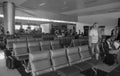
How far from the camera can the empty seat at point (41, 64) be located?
1.90m

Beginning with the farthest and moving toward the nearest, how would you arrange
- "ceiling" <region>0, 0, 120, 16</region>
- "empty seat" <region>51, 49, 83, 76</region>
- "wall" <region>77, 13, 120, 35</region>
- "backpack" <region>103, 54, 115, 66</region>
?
"wall" <region>77, 13, 120, 35</region> < "ceiling" <region>0, 0, 120, 16</region> < "backpack" <region>103, 54, 115, 66</region> < "empty seat" <region>51, 49, 83, 76</region>

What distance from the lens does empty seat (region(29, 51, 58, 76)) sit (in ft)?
6.22

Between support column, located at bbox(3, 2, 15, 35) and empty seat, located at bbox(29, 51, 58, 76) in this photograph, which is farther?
support column, located at bbox(3, 2, 15, 35)

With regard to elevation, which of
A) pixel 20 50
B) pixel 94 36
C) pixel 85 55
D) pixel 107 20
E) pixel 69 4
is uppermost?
pixel 69 4

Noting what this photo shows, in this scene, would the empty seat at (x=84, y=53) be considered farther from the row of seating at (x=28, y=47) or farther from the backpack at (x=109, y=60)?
the row of seating at (x=28, y=47)

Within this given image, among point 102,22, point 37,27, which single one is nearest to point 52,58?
point 102,22

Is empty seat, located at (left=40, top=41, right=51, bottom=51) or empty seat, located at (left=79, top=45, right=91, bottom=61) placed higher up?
empty seat, located at (left=40, top=41, right=51, bottom=51)

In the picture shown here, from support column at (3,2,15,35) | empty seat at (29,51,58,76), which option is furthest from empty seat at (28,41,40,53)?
support column at (3,2,15,35)

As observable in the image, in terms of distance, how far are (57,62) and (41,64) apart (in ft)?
1.26

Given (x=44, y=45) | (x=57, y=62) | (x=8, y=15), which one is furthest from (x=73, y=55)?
(x=8, y=15)

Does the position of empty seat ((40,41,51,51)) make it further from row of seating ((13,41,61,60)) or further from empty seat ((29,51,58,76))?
empty seat ((29,51,58,76))

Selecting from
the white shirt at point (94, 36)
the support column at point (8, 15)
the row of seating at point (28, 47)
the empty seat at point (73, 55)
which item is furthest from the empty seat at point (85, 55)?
the support column at point (8, 15)

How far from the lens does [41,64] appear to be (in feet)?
6.56

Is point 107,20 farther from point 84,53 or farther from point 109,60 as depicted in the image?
point 84,53
